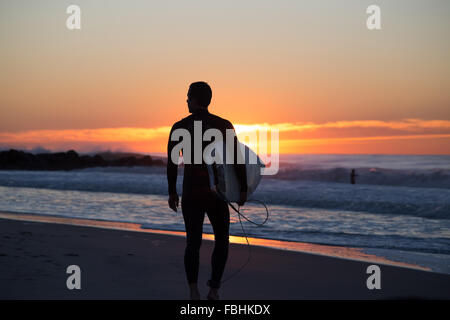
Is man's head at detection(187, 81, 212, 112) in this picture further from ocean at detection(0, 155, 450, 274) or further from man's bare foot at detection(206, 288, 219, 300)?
ocean at detection(0, 155, 450, 274)

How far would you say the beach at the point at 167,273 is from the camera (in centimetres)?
459

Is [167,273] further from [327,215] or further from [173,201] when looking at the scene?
[327,215]

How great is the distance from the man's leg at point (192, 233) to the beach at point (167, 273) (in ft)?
1.33

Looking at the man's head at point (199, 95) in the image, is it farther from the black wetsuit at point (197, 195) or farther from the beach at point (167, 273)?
the beach at point (167, 273)

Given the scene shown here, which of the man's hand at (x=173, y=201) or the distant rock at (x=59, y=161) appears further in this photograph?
the distant rock at (x=59, y=161)

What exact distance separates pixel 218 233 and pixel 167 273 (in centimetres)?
154

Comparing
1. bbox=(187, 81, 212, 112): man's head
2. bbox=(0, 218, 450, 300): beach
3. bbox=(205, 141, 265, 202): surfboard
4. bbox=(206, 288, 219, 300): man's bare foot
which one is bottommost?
bbox=(0, 218, 450, 300): beach

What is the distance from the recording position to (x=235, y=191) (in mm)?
4012

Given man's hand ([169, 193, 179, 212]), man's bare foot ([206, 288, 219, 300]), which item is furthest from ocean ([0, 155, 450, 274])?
man's hand ([169, 193, 179, 212])

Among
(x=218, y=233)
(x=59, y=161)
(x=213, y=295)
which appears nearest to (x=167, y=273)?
(x=213, y=295)

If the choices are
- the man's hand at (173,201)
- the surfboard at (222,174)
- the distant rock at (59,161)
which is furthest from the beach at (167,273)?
the distant rock at (59,161)

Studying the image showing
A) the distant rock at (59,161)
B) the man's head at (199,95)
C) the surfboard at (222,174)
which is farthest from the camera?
the distant rock at (59,161)

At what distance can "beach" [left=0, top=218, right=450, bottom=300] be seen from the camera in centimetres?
459

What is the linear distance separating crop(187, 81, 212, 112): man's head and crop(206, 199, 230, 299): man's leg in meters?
0.79
